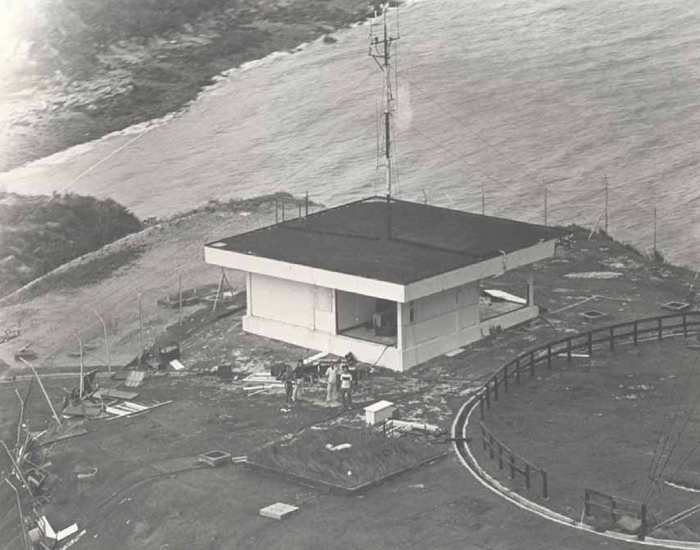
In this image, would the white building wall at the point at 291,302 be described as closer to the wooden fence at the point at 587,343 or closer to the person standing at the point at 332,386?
the person standing at the point at 332,386

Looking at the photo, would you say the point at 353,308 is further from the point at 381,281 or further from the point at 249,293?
the point at 249,293

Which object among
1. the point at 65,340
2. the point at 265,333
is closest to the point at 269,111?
the point at 65,340

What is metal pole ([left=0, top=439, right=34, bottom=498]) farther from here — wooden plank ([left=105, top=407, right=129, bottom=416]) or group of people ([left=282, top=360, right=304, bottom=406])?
group of people ([left=282, top=360, right=304, bottom=406])

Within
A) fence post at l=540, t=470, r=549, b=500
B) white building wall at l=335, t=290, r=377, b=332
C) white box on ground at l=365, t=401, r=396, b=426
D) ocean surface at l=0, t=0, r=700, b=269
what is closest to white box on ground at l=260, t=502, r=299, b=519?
fence post at l=540, t=470, r=549, b=500

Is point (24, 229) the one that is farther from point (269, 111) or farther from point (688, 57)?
point (688, 57)

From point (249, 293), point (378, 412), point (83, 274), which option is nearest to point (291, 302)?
point (249, 293)

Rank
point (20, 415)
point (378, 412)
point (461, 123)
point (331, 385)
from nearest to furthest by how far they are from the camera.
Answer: point (378, 412)
point (331, 385)
point (20, 415)
point (461, 123)
